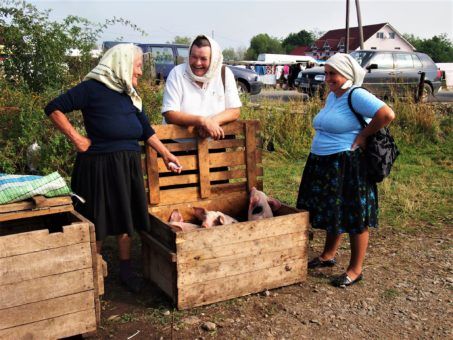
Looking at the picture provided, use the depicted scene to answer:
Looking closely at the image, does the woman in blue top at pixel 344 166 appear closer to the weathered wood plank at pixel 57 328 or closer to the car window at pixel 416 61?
the weathered wood plank at pixel 57 328

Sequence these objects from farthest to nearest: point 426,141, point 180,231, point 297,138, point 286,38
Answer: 1. point 286,38
2. point 426,141
3. point 297,138
4. point 180,231

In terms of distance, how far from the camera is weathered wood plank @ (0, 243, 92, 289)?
257cm

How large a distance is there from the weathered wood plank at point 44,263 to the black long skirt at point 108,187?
490 millimetres

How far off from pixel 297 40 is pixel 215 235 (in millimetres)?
91683

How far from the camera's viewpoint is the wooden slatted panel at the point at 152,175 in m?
3.71

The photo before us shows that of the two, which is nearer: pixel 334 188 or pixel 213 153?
pixel 334 188

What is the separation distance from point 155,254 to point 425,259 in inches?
97.6

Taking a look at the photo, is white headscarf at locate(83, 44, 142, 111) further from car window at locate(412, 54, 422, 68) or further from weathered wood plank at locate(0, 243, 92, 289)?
car window at locate(412, 54, 422, 68)

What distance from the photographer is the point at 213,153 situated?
4000 millimetres

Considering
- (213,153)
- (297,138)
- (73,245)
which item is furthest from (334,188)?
(297,138)

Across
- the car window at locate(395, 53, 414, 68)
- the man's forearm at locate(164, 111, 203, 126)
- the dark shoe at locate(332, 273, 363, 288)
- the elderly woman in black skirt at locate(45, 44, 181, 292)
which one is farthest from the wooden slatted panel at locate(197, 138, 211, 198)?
the car window at locate(395, 53, 414, 68)

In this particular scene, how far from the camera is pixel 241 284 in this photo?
346 cm

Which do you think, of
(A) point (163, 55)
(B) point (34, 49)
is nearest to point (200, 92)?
(B) point (34, 49)

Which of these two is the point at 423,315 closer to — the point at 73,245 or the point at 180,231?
the point at 180,231
